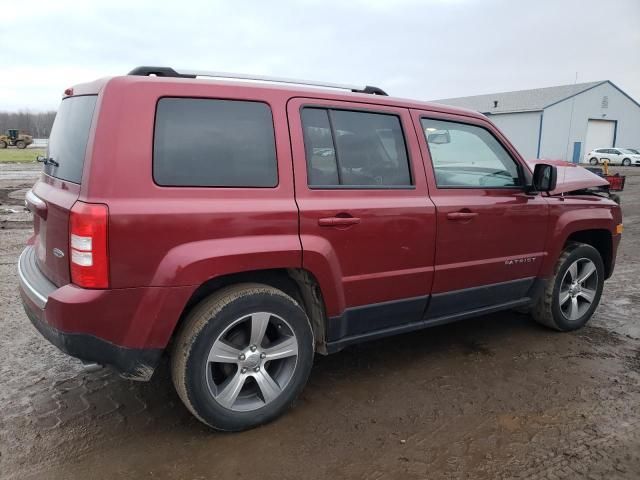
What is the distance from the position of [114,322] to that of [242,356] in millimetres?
735

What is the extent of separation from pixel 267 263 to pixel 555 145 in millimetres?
44799

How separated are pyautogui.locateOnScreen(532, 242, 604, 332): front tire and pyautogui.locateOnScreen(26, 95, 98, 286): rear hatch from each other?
3.74 m

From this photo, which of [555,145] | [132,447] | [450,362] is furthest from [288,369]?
[555,145]

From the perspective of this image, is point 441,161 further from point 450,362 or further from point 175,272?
point 175,272

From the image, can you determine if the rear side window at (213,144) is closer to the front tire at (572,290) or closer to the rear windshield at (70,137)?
the rear windshield at (70,137)

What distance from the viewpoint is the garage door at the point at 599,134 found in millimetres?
43500

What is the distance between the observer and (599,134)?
44.0 metres

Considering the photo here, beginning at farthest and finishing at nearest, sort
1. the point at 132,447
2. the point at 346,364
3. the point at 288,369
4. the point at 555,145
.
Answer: the point at 555,145
the point at 346,364
the point at 288,369
the point at 132,447

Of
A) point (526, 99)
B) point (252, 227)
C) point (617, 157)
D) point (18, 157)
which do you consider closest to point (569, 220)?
point (252, 227)

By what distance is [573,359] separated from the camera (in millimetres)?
4027

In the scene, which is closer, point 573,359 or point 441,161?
point 441,161

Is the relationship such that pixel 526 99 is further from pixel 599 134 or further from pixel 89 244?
pixel 89 244

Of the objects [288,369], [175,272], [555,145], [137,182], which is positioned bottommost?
[288,369]

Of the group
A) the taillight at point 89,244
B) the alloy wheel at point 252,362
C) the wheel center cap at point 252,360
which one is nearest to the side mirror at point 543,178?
the alloy wheel at point 252,362
